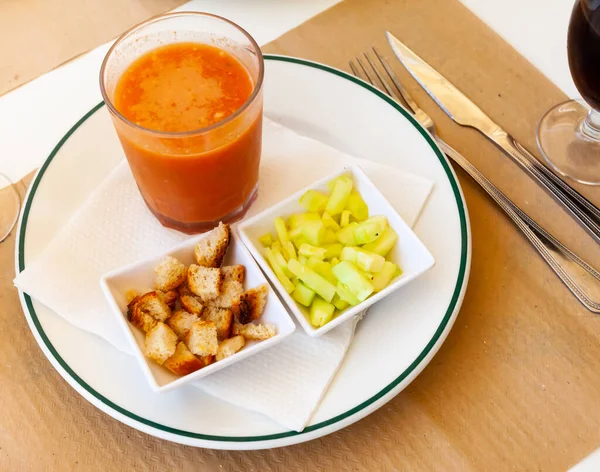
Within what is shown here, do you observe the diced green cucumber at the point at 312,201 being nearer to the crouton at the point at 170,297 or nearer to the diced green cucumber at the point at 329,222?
the diced green cucumber at the point at 329,222

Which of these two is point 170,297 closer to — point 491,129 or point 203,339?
point 203,339

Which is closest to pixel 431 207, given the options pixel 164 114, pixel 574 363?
pixel 574 363

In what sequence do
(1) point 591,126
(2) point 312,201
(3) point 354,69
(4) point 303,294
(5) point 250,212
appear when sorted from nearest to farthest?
(4) point 303,294, (2) point 312,201, (5) point 250,212, (1) point 591,126, (3) point 354,69

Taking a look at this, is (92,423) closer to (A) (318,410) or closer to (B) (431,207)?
(A) (318,410)

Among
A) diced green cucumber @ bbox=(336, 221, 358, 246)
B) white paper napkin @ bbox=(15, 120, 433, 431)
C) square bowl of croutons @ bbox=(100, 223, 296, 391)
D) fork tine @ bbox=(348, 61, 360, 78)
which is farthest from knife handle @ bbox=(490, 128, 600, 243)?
square bowl of croutons @ bbox=(100, 223, 296, 391)

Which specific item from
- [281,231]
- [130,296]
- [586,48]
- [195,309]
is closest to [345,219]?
[281,231]

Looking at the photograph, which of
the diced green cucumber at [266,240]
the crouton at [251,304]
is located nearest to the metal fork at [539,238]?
the diced green cucumber at [266,240]
